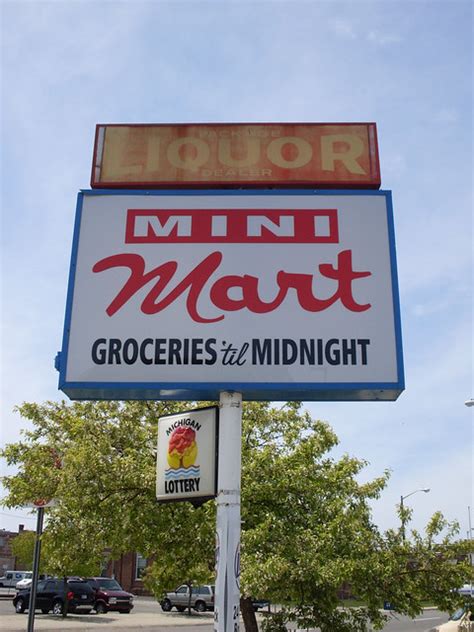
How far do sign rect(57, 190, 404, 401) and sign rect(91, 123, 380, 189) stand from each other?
0.15m

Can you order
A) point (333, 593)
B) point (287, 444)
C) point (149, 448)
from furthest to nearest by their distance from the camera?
point (287, 444), point (149, 448), point (333, 593)

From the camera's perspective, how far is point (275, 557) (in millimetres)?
10391

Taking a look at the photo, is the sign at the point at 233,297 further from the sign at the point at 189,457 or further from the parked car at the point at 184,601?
the parked car at the point at 184,601

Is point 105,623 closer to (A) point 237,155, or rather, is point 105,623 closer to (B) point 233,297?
(B) point 233,297

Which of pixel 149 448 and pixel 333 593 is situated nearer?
pixel 333 593

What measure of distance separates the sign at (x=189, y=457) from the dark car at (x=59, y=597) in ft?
87.5

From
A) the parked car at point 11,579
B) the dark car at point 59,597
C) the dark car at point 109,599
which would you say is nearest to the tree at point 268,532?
the dark car at point 59,597

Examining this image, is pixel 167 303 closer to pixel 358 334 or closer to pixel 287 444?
pixel 358 334

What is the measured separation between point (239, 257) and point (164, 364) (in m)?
1.14

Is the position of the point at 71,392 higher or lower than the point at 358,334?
lower

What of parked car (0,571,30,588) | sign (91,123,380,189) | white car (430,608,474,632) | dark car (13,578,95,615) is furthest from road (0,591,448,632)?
sign (91,123,380,189)

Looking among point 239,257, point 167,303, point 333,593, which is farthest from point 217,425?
point 333,593

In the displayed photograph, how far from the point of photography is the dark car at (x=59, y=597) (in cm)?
2938

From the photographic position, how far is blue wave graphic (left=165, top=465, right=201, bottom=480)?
522cm
